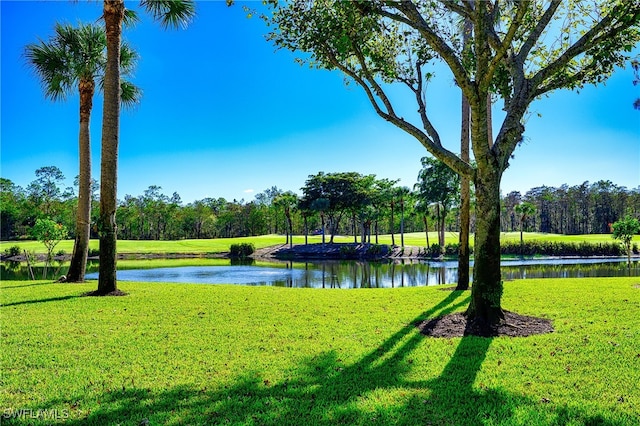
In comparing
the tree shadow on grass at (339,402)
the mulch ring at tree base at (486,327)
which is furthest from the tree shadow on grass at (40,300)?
the mulch ring at tree base at (486,327)

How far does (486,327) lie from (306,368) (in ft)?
12.0

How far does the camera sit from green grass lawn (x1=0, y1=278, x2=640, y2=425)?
4148 mm

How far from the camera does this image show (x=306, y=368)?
17.9ft

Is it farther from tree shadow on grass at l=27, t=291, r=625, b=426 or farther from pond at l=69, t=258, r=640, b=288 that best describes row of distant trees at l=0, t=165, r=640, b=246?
tree shadow on grass at l=27, t=291, r=625, b=426

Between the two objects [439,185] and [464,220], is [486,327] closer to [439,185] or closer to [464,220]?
[464,220]

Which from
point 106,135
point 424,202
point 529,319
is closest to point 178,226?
point 424,202

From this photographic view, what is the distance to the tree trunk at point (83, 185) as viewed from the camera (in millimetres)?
15141

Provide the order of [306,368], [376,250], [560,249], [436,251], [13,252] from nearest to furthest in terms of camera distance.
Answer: [306,368] < [13,252] < [560,249] < [436,251] < [376,250]

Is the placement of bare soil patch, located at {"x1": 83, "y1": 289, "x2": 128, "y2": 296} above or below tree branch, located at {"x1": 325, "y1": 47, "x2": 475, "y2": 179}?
below

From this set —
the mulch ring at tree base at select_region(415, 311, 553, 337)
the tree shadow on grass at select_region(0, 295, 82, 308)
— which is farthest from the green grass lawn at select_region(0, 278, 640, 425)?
the tree shadow on grass at select_region(0, 295, 82, 308)

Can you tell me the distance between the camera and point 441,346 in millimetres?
6547

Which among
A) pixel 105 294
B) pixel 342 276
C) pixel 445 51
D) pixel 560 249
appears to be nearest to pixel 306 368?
pixel 445 51

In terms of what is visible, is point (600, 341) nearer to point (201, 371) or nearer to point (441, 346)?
point (441, 346)

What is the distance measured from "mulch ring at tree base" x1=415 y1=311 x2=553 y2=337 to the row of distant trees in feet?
141
